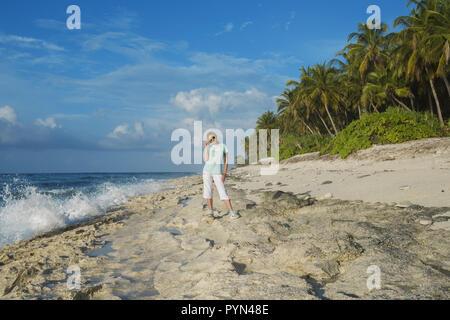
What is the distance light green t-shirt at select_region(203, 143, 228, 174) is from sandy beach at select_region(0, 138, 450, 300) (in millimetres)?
1009

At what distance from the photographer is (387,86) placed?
904 inches

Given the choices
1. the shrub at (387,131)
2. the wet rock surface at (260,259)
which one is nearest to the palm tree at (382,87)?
the shrub at (387,131)

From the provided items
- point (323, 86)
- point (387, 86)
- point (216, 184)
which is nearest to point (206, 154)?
point (216, 184)

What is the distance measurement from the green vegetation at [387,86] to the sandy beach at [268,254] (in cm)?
1048

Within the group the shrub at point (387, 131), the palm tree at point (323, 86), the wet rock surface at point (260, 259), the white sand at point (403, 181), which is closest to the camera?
the wet rock surface at point (260, 259)

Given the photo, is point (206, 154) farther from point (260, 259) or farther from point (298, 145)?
point (298, 145)

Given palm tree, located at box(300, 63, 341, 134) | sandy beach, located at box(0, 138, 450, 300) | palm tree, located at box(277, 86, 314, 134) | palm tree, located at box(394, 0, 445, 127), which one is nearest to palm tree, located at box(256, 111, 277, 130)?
palm tree, located at box(277, 86, 314, 134)

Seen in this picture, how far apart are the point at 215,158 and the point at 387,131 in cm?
1316

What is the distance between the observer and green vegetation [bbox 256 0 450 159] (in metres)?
15.2

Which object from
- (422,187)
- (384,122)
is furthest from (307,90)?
(422,187)

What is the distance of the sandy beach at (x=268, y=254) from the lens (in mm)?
2277

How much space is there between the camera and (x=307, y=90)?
30.2 metres

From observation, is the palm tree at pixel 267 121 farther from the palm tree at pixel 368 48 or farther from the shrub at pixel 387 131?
the shrub at pixel 387 131

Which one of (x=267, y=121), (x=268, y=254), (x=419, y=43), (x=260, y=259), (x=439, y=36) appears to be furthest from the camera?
(x=267, y=121)
